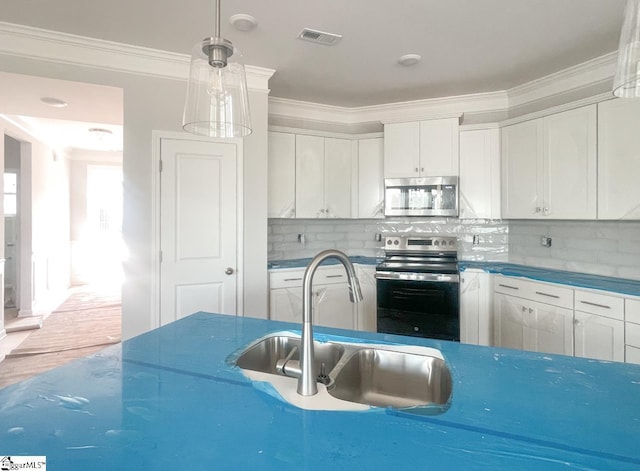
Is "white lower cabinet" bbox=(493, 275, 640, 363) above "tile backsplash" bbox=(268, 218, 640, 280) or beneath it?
beneath

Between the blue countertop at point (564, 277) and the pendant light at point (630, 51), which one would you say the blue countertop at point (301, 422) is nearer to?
the pendant light at point (630, 51)

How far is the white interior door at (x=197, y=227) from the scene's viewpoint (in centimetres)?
293

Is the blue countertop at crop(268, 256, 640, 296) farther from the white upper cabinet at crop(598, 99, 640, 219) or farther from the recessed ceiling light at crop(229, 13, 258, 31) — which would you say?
the recessed ceiling light at crop(229, 13, 258, 31)

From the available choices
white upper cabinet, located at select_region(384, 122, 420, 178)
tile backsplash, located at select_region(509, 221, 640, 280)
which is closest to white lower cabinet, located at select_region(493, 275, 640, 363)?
tile backsplash, located at select_region(509, 221, 640, 280)

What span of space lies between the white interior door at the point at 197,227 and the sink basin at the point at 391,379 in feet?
6.32

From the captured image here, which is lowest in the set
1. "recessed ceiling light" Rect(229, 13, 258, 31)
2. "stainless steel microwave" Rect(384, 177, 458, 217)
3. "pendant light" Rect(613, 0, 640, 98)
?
"stainless steel microwave" Rect(384, 177, 458, 217)

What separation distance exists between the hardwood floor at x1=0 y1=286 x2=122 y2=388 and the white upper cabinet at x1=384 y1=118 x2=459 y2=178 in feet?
12.0

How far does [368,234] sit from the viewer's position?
441cm

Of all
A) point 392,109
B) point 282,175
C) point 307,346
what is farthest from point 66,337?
point 392,109

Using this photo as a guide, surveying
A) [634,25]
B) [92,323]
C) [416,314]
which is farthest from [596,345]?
[92,323]

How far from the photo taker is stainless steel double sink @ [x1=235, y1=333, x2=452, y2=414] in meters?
1.30

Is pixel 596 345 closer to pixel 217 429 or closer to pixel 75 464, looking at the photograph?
pixel 217 429

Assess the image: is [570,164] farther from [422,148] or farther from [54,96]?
[54,96]

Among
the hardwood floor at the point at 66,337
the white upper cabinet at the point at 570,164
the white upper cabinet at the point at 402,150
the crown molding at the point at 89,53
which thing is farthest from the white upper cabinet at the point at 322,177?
the hardwood floor at the point at 66,337
